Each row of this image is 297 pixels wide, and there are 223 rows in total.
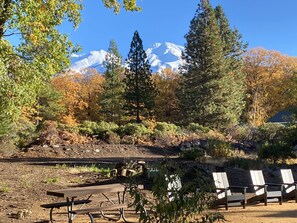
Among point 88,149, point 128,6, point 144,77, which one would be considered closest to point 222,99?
point 144,77

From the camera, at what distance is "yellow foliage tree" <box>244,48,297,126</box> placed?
1895 inches

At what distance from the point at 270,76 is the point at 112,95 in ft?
63.9

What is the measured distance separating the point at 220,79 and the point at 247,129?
Result: 38.7ft

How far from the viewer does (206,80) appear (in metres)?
38.0

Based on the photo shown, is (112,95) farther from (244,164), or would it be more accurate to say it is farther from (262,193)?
(262,193)

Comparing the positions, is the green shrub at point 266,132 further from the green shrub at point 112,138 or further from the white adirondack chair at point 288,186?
the white adirondack chair at point 288,186

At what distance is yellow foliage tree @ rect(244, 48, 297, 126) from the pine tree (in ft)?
46.3

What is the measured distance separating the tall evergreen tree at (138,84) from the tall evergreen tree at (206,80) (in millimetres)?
4703

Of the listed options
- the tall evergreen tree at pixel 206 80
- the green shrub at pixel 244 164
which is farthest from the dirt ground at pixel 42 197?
the tall evergreen tree at pixel 206 80

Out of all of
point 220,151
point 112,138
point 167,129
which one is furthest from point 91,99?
point 220,151

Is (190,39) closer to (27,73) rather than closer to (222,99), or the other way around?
(222,99)

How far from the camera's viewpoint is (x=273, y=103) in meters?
48.4

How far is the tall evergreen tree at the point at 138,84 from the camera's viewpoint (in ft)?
141

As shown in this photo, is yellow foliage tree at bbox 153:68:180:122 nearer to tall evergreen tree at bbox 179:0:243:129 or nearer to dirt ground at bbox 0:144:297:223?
tall evergreen tree at bbox 179:0:243:129
